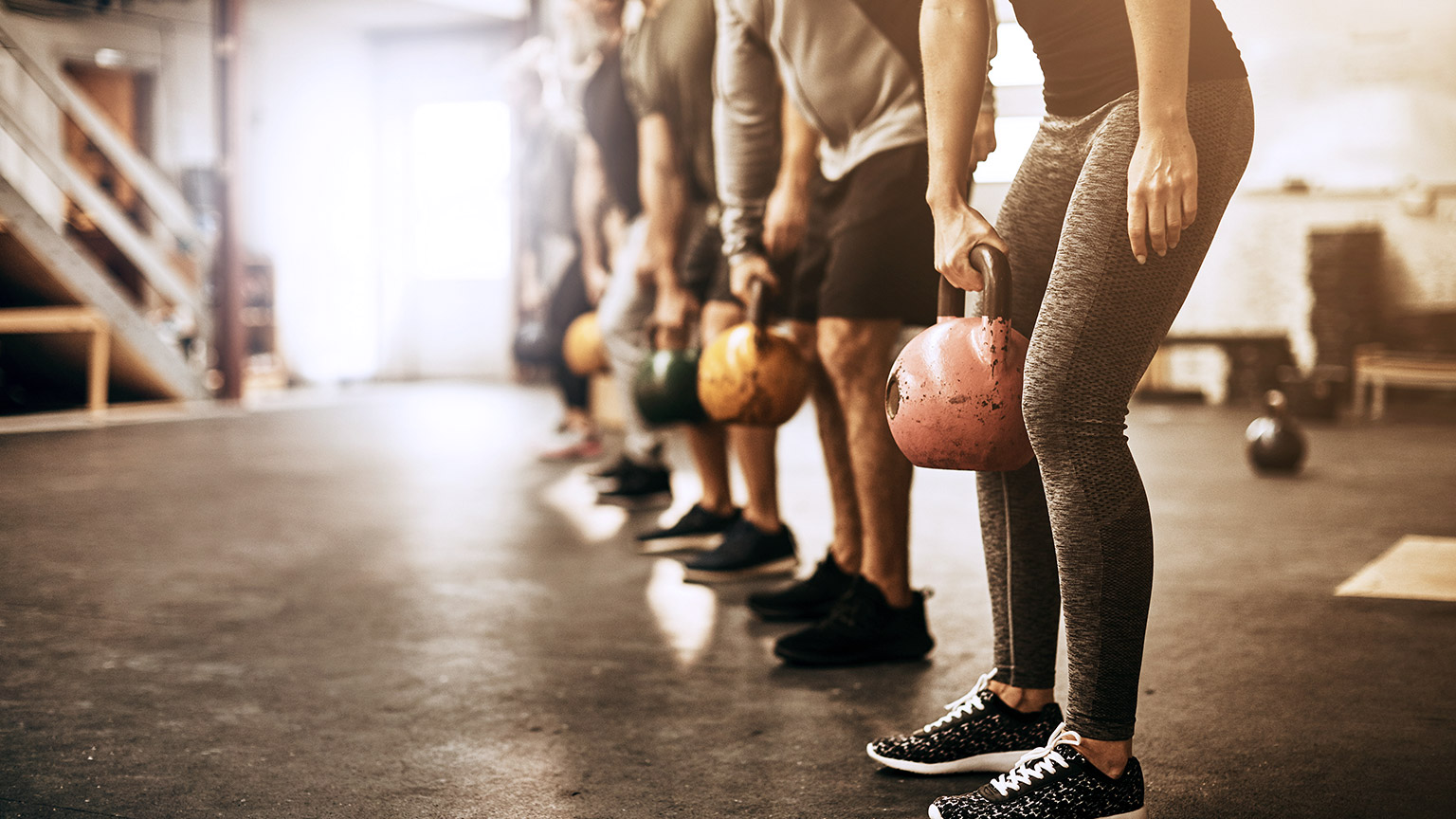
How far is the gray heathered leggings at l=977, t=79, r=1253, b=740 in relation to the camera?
4.24 feet

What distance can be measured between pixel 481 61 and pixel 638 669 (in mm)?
11789

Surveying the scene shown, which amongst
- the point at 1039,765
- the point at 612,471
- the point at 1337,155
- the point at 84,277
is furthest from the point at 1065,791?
the point at 1337,155

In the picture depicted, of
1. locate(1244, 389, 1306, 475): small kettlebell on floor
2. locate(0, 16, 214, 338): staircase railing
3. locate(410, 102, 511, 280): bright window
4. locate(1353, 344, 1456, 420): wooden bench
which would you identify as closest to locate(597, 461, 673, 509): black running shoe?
locate(1244, 389, 1306, 475): small kettlebell on floor

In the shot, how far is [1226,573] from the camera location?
3029mm

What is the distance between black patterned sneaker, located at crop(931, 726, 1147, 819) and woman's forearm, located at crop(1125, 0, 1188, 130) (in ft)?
2.29

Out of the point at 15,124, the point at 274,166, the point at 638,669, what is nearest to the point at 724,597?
the point at 638,669

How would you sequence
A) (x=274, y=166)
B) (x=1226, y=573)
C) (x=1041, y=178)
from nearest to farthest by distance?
1. (x=1041, y=178)
2. (x=1226, y=573)
3. (x=274, y=166)

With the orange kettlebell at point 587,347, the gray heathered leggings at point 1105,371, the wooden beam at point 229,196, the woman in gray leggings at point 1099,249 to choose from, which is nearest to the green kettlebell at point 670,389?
the orange kettlebell at point 587,347

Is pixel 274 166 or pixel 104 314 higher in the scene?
pixel 274 166

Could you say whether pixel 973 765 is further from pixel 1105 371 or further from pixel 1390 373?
pixel 1390 373

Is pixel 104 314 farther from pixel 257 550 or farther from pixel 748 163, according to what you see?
pixel 748 163

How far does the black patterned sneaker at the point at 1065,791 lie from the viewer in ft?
4.41

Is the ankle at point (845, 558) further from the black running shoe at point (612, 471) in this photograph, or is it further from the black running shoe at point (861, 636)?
the black running shoe at point (612, 471)

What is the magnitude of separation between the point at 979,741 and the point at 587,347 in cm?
314
